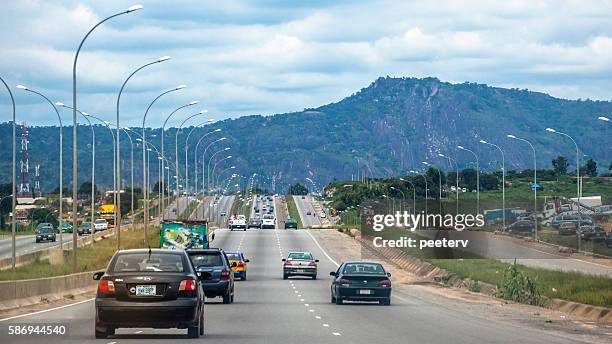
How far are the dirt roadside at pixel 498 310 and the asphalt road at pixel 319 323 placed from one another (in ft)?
0.94

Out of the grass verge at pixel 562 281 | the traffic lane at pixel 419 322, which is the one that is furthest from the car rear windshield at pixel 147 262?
the grass verge at pixel 562 281

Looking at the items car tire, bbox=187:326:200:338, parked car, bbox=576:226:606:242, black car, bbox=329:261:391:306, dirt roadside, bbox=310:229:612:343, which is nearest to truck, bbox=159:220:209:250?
dirt roadside, bbox=310:229:612:343

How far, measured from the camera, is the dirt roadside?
29047mm

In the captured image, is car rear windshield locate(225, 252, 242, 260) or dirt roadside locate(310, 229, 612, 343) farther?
car rear windshield locate(225, 252, 242, 260)

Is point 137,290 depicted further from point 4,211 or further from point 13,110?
point 4,211

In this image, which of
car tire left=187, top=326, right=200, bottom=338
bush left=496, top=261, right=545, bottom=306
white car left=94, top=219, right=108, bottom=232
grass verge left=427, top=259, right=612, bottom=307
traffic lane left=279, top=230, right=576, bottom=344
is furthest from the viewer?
white car left=94, top=219, right=108, bottom=232

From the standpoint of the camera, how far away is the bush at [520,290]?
43594mm

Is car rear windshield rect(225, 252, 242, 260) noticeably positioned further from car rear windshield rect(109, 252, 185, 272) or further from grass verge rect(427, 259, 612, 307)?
car rear windshield rect(109, 252, 185, 272)

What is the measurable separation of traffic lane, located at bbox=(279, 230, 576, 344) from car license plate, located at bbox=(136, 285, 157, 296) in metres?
3.89

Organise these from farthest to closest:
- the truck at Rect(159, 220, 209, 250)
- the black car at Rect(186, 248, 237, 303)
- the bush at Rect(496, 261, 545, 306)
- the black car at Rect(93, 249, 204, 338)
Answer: the truck at Rect(159, 220, 209, 250)
the bush at Rect(496, 261, 545, 306)
the black car at Rect(186, 248, 237, 303)
the black car at Rect(93, 249, 204, 338)

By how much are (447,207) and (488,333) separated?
87208mm

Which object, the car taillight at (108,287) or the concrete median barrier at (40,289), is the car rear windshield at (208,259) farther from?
the car taillight at (108,287)

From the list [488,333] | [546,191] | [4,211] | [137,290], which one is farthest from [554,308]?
[4,211]

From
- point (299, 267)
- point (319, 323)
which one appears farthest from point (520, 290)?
point (299, 267)
